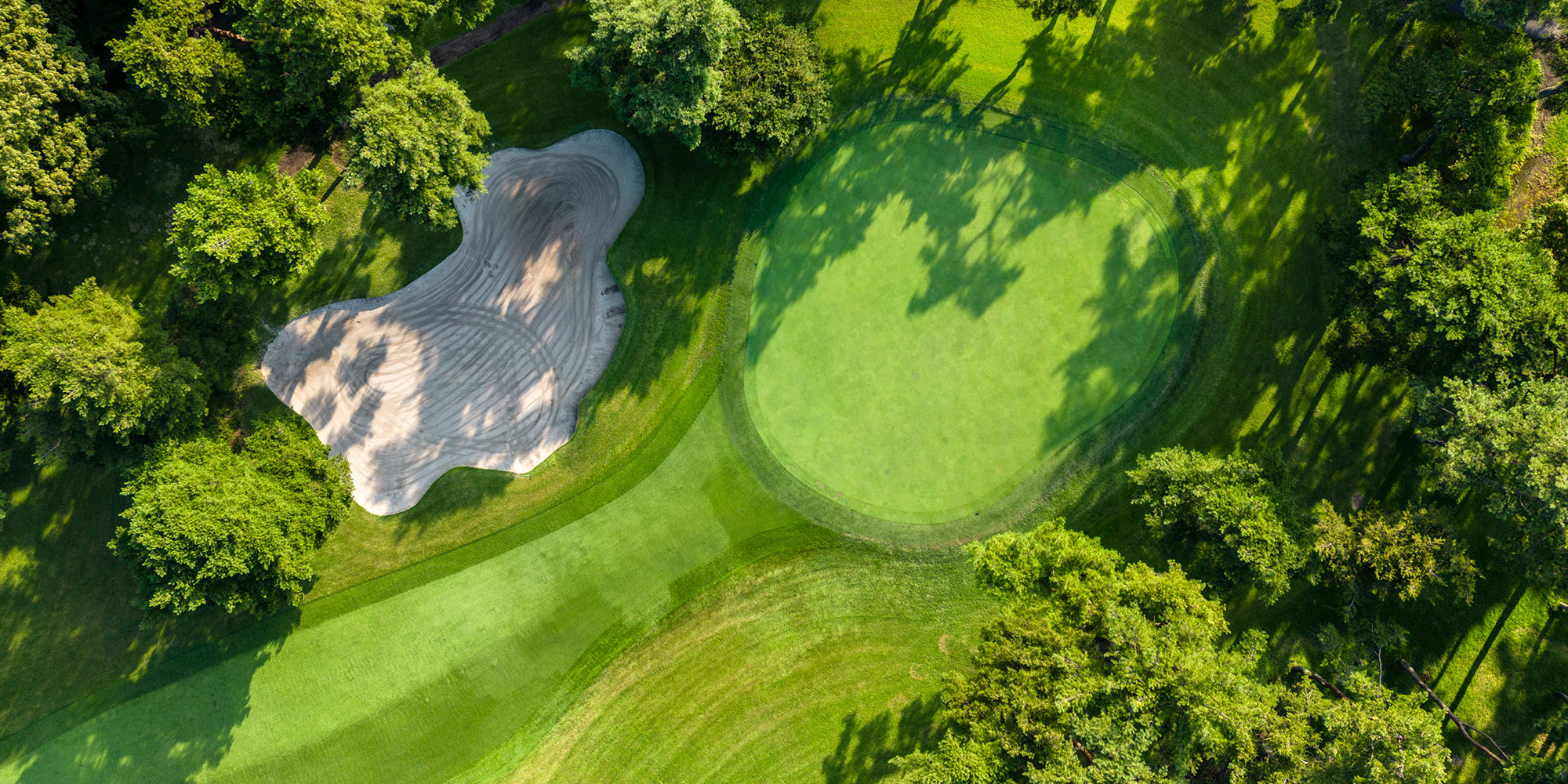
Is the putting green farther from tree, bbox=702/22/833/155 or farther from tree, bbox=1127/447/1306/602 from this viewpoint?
tree, bbox=1127/447/1306/602

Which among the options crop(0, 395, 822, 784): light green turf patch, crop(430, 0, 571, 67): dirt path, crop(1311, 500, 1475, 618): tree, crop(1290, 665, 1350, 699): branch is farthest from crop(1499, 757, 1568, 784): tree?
crop(430, 0, 571, 67): dirt path

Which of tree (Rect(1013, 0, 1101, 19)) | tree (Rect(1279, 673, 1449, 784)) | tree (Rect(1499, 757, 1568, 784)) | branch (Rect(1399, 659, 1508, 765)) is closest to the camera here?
tree (Rect(1279, 673, 1449, 784))

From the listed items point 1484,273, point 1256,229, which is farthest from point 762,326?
point 1484,273

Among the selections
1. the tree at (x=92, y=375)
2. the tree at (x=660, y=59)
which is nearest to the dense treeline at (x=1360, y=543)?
the tree at (x=660, y=59)

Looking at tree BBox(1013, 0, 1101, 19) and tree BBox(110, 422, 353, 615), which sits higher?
tree BBox(1013, 0, 1101, 19)

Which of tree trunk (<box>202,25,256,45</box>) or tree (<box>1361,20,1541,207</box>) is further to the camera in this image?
tree trunk (<box>202,25,256,45</box>)

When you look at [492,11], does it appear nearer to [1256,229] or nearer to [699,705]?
[699,705]

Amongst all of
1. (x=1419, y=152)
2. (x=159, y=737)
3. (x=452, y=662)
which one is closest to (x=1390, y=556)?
(x=1419, y=152)

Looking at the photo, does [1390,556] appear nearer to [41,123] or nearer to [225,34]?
[225,34]
